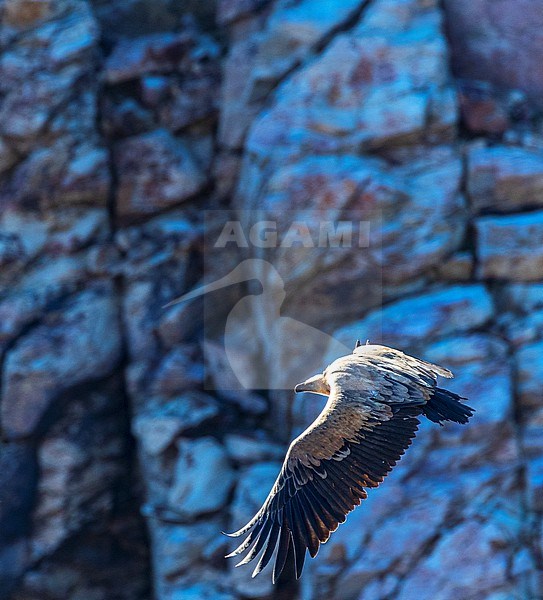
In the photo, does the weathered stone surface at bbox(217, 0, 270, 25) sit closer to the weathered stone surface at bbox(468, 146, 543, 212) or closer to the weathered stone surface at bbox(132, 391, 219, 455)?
the weathered stone surface at bbox(468, 146, 543, 212)

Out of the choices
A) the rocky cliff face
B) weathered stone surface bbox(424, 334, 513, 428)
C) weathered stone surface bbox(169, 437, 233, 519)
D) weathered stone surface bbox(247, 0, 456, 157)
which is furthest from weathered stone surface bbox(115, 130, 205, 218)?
weathered stone surface bbox(424, 334, 513, 428)

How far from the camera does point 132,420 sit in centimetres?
728

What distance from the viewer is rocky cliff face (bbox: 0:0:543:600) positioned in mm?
5688

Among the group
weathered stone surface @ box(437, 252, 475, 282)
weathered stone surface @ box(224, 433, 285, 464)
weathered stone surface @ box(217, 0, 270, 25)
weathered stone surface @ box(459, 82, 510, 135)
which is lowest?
weathered stone surface @ box(224, 433, 285, 464)

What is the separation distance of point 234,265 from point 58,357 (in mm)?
1618

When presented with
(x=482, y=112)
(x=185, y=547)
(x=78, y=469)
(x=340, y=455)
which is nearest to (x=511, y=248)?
(x=482, y=112)

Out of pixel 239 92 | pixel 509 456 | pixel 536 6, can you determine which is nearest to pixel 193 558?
pixel 509 456

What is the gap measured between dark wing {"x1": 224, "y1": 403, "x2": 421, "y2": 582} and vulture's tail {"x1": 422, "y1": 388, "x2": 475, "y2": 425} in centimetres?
18

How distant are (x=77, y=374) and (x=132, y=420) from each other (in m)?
0.58

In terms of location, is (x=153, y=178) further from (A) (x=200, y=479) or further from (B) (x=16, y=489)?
(B) (x=16, y=489)

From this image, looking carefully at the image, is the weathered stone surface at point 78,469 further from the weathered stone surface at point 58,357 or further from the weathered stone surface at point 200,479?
the weathered stone surface at point 200,479

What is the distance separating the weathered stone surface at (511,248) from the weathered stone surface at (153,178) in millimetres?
2581

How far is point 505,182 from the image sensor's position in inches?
251

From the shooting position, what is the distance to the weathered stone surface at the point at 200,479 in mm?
6496
